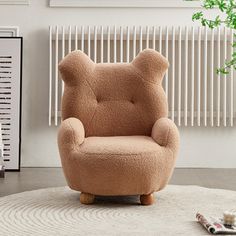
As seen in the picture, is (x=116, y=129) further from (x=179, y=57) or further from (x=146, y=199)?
(x=179, y=57)

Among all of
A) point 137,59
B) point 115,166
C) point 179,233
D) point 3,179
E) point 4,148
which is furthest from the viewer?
point 4,148

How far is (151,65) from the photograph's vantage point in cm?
371

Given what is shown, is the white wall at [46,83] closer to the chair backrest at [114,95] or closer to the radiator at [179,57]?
the radiator at [179,57]

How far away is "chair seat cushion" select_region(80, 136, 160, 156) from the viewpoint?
3.18 m

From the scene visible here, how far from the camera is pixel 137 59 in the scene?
378 cm

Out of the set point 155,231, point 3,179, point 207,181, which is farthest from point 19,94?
point 155,231

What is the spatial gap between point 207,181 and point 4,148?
1.59 metres

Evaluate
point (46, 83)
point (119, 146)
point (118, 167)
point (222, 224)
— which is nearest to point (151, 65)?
point (119, 146)

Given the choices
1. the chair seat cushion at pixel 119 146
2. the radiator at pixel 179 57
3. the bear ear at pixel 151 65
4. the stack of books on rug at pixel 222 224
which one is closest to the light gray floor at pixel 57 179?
the radiator at pixel 179 57

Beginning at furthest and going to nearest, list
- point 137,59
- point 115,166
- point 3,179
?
point 3,179
point 137,59
point 115,166

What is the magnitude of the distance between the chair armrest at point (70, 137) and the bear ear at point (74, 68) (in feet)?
1.21

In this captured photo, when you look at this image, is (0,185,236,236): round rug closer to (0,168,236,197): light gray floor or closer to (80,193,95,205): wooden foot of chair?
(80,193,95,205): wooden foot of chair

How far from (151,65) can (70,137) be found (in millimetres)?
757

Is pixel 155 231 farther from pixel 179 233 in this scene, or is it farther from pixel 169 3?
pixel 169 3
